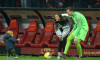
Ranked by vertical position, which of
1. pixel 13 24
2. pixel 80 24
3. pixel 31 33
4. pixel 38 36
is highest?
pixel 80 24

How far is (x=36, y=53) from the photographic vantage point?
1742 centimetres

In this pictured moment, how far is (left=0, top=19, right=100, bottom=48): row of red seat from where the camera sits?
17188mm

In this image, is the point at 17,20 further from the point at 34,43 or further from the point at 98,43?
the point at 98,43


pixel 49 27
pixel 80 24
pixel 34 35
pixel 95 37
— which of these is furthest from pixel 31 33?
pixel 80 24

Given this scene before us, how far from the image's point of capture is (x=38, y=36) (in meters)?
18.2

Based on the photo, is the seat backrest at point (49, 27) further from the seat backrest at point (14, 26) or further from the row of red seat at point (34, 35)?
the seat backrest at point (14, 26)

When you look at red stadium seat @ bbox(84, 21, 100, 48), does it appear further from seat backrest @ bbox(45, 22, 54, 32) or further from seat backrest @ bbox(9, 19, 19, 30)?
seat backrest @ bbox(9, 19, 19, 30)

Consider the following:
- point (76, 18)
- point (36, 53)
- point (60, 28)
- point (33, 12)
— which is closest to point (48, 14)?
point (33, 12)

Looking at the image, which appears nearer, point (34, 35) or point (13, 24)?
point (34, 35)

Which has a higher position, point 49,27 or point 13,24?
point 13,24

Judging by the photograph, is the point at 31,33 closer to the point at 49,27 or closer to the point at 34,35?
the point at 34,35

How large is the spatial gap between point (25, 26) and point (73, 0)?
10.0ft

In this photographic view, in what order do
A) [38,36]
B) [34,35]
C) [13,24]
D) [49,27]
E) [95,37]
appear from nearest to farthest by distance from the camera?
[95,37] → [49,27] → [34,35] → [38,36] → [13,24]

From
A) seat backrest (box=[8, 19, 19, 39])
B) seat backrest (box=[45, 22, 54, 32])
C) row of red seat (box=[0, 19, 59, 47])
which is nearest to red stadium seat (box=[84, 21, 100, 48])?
row of red seat (box=[0, 19, 59, 47])
